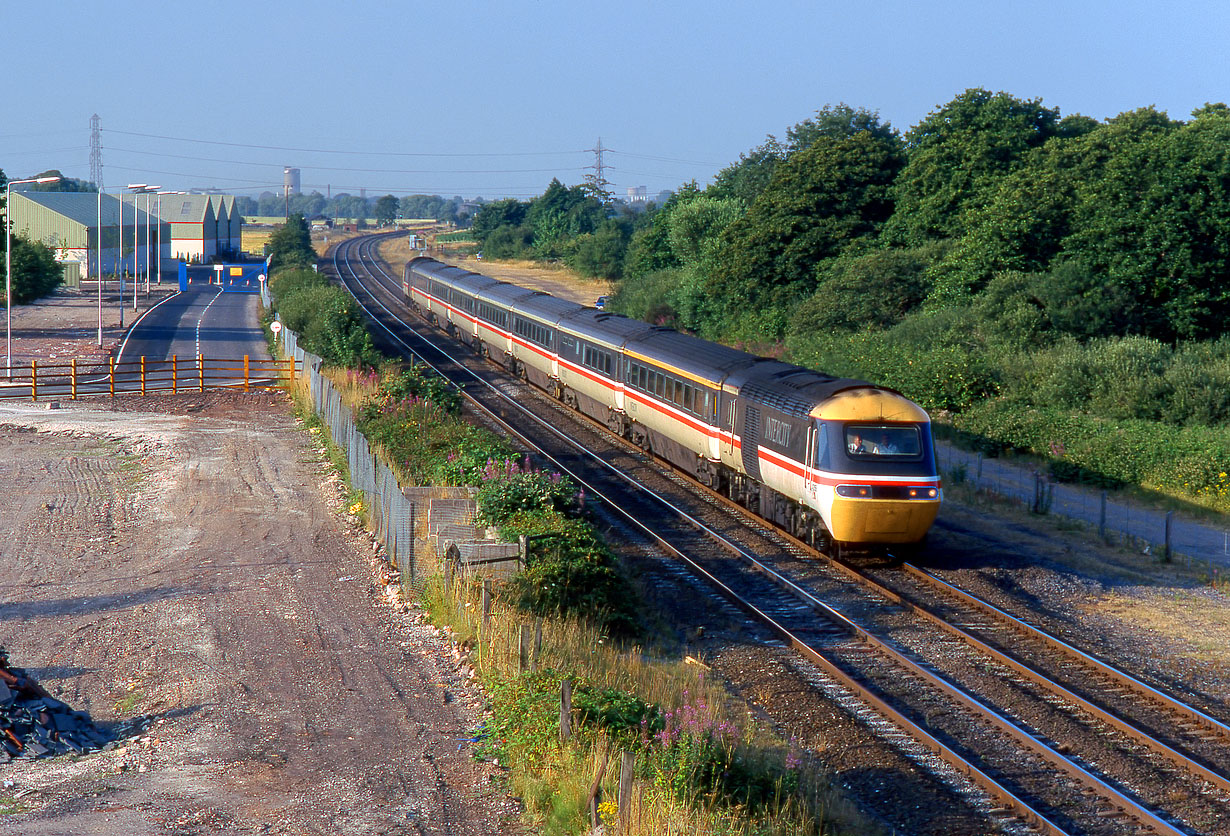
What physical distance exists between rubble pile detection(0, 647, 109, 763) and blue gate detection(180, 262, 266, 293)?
226 ft

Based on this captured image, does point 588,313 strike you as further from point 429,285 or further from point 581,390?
point 429,285

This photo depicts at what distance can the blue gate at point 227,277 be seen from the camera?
270 feet

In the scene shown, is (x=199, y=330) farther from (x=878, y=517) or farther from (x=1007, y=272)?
(x=878, y=517)

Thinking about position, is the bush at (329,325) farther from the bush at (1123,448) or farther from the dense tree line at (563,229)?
the dense tree line at (563,229)

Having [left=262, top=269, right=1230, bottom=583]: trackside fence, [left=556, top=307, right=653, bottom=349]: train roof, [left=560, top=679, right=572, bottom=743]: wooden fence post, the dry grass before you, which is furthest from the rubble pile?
[left=556, top=307, right=653, bottom=349]: train roof

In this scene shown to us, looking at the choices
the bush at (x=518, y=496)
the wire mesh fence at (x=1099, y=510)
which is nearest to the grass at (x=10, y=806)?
the bush at (x=518, y=496)

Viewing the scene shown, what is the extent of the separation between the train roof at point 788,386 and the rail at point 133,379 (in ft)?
62.7

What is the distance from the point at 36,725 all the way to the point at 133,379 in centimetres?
3020

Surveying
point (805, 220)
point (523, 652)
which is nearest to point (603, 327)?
point (523, 652)

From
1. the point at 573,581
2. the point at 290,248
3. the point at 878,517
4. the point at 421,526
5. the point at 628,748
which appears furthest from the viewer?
the point at 290,248

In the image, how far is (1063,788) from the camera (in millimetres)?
10562

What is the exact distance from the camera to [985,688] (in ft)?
43.1

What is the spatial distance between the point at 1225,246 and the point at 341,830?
3616 cm

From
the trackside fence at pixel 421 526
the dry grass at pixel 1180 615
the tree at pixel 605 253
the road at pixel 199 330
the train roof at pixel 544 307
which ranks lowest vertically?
the dry grass at pixel 1180 615
